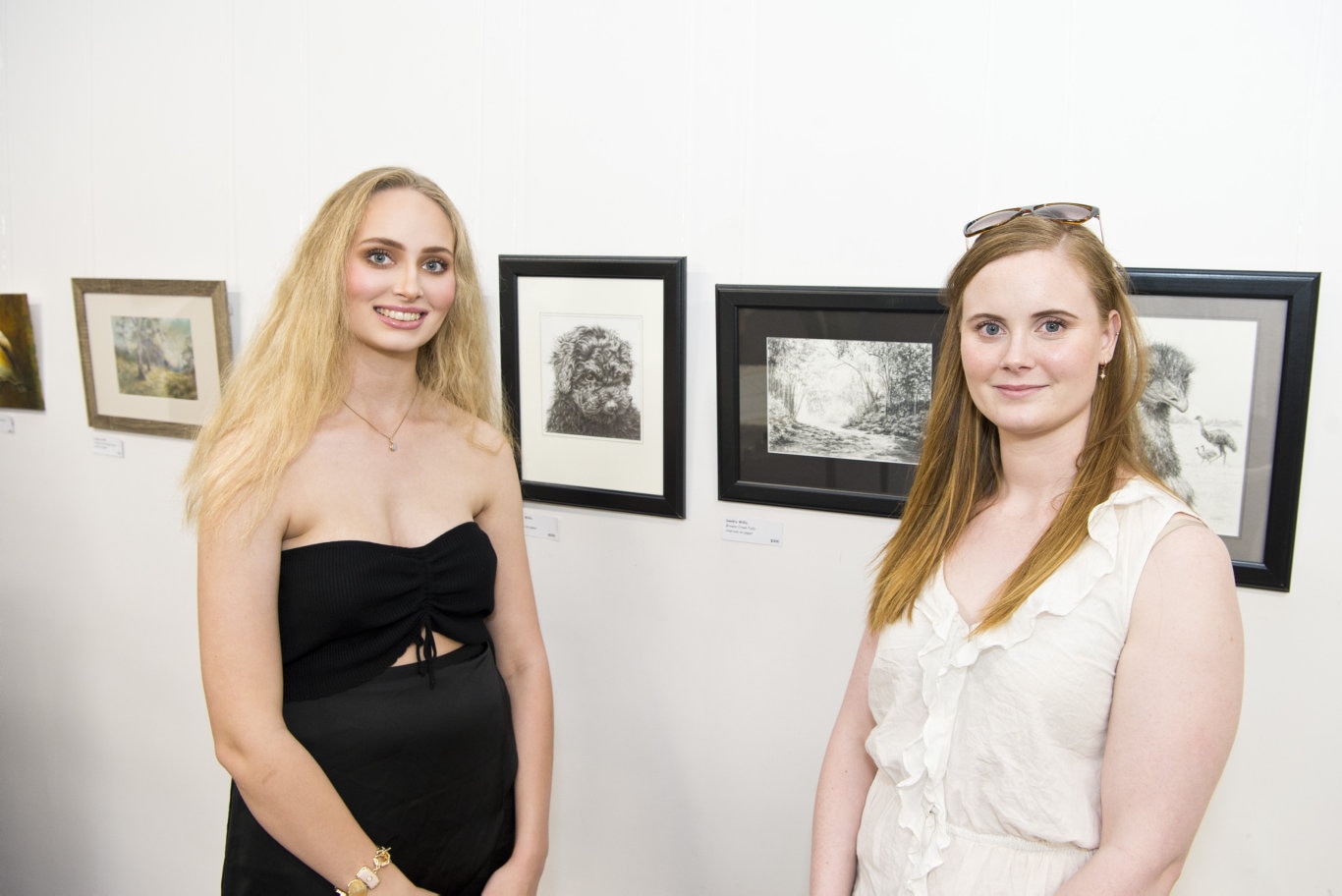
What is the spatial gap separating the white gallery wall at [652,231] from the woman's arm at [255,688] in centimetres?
116

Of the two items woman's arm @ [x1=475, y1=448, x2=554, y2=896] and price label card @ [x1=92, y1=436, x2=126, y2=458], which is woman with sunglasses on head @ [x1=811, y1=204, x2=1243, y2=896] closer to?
woman's arm @ [x1=475, y1=448, x2=554, y2=896]

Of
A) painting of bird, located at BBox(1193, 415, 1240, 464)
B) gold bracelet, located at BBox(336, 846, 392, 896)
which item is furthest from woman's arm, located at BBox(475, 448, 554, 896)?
painting of bird, located at BBox(1193, 415, 1240, 464)

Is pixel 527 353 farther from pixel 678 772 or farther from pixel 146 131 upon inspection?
pixel 146 131

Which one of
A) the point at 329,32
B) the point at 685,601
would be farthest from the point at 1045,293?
the point at 329,32

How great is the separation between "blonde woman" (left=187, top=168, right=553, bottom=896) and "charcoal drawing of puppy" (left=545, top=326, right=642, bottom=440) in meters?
0.58

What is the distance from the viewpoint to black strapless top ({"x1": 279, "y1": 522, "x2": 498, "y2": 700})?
180 centimetres

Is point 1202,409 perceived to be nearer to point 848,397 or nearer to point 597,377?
point 848,397

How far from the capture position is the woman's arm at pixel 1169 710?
1.34 metres

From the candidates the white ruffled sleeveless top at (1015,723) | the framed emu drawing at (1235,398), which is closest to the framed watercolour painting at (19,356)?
the white ruffled sleeveless top at (1015,723)

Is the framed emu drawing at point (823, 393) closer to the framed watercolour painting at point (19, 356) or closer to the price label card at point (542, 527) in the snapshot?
the price label card at point (542, 527)

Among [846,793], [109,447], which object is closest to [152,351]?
[109,447]

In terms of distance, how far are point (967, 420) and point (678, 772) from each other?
1.50m

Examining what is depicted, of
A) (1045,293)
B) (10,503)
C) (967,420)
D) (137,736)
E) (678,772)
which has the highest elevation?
(1045,293)

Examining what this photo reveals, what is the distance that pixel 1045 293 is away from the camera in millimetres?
1507
